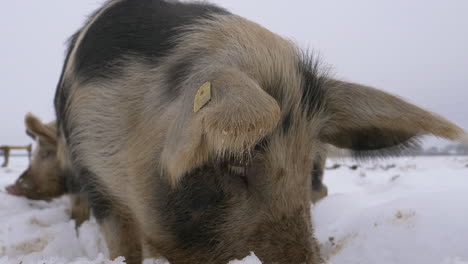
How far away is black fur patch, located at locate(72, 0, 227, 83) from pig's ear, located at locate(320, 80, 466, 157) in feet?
3.11

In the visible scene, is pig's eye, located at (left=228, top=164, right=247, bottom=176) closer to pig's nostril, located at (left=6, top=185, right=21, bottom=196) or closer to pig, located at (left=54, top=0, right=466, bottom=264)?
pig, located at (left=54, top=0, right=466, bottom=264)

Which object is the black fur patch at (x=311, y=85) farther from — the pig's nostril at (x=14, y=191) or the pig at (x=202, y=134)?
the pig's nostril at (x=14, y=191)

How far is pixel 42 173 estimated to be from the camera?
4.82m

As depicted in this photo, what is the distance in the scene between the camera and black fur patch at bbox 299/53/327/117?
2.05 m

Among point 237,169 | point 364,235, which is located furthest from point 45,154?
point 364,235

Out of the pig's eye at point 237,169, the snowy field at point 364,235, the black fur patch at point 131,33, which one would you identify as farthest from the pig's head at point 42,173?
the pig's eye at point 237,169

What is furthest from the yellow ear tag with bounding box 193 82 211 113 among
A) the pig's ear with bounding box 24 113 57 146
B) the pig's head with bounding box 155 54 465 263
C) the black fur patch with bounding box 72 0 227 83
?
the pig's ear with bounding box 24 113 57 146

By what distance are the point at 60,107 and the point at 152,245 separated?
4.39 ft

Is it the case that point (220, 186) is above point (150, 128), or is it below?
below

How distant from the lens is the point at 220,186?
1805 mm

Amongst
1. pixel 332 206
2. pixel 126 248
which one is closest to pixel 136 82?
pixel 126 248

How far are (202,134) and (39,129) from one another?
13.2 ft

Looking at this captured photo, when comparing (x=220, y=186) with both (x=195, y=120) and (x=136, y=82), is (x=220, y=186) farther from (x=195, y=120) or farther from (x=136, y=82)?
(x=136, y=82)

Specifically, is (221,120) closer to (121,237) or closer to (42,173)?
(121,237)
